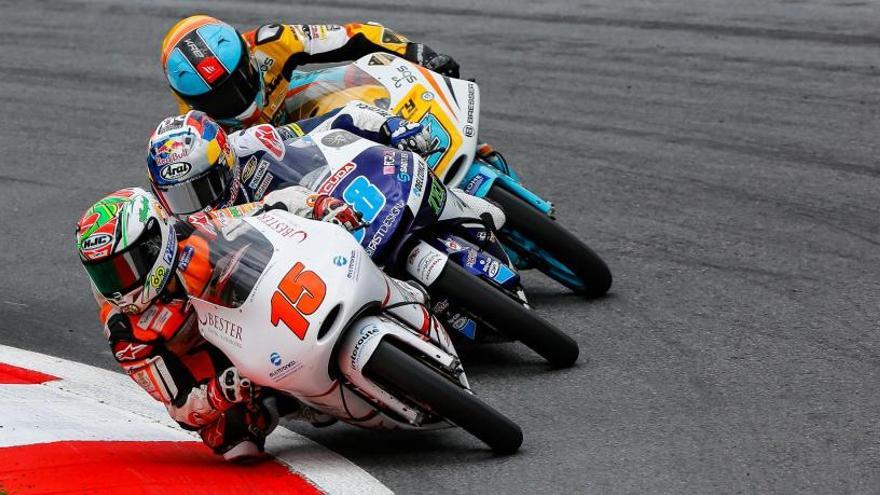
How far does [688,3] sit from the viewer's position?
47.9 ft

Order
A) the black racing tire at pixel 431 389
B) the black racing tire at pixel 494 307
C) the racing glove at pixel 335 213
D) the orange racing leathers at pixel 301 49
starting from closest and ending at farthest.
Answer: the black racing tire at pixel 431 389, the racing glove at pixel 335 213, the black racing tire at pixel 494 307, the orange racing leathers at pixel 301 49

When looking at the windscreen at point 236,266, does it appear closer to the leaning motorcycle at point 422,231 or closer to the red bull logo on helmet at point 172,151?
the red bull logo on helmet at point 172,151

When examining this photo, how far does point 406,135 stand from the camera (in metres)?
7.16

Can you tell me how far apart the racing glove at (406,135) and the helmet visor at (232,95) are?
795mm

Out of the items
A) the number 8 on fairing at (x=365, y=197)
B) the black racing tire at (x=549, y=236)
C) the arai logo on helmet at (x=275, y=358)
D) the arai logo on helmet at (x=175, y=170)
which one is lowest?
the black racing tire at (x=549, y=236)

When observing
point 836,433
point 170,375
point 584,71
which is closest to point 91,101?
point 584,71

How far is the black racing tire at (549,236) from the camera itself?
7.66m

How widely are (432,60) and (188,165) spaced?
2.47 m

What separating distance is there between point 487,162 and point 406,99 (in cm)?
62

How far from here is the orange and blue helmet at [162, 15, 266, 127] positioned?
7441mm

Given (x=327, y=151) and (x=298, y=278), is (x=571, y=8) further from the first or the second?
(x=298, y=278)

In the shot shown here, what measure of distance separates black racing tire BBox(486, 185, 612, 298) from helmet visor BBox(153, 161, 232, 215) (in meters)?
1.72

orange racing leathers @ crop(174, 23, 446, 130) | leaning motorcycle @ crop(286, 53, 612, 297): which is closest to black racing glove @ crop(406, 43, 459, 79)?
orange racing leathers @ crop(174, 23, 446, 130)

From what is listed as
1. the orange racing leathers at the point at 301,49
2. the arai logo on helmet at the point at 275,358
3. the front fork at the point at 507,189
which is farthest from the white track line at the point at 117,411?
the front fork at the point at 507,189
